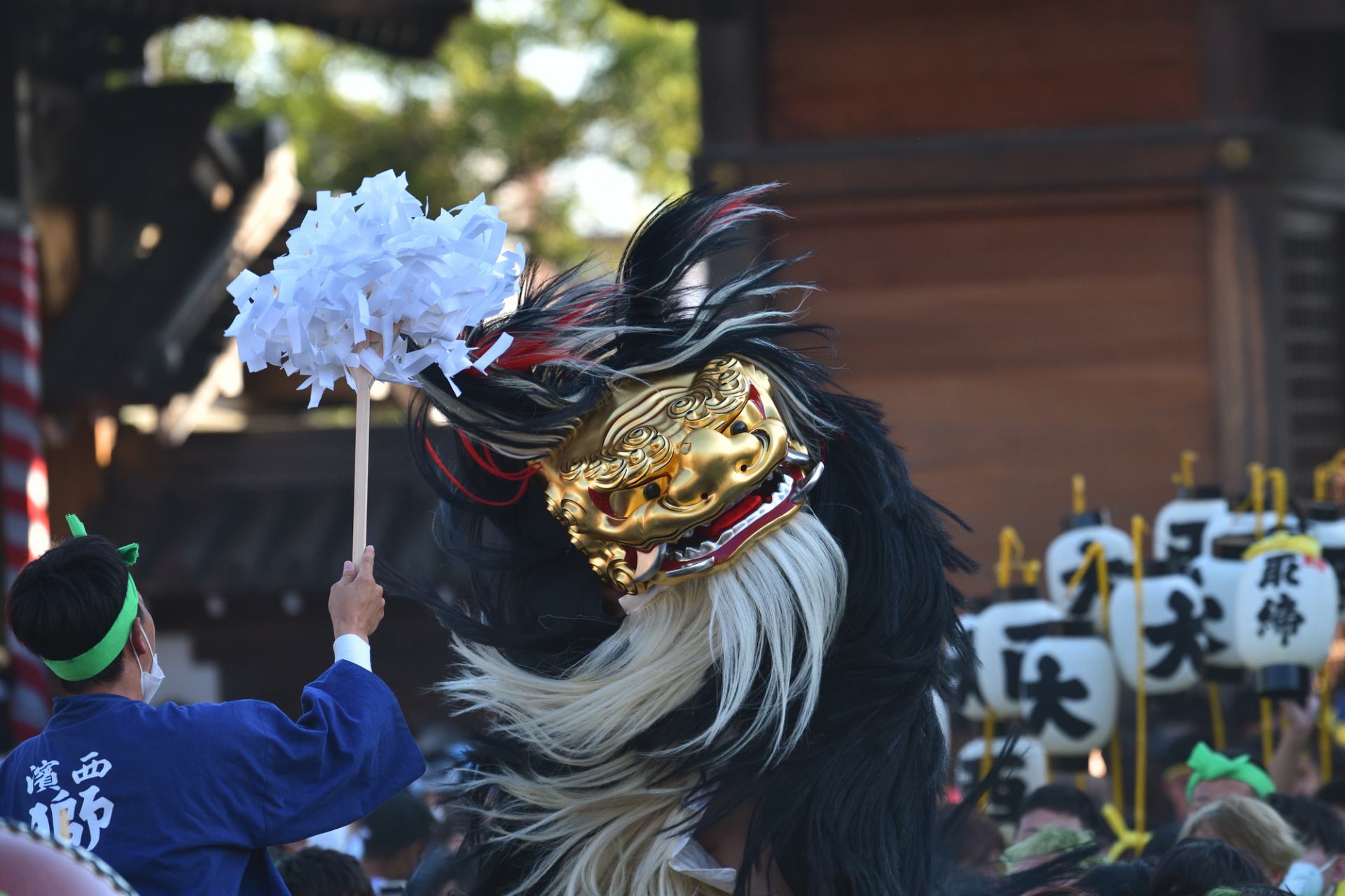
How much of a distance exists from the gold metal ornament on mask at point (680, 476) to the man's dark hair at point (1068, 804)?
1.91 meters

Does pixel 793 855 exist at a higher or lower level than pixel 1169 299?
lower

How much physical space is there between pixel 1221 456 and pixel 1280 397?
1.01ft

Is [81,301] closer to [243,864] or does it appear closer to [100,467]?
[100,467]

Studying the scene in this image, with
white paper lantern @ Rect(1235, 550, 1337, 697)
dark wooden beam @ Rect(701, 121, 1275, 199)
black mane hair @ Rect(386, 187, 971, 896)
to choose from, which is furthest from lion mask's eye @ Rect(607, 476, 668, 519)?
dark wooden beam @ Rect(701, 121, 1275, 199)

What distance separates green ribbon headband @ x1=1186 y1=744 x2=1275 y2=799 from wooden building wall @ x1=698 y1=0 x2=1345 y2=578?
1852 mm

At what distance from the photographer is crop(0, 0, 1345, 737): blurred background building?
5.84 m

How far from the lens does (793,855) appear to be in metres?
2.38

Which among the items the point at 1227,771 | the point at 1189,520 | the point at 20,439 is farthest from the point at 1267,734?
the point at 20,439

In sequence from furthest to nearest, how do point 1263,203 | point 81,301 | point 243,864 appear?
1. point 81,301
2. point 1263,203
3. point 243,864

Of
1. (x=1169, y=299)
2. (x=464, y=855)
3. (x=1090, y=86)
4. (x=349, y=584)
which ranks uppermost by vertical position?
(x=1090, y=86)

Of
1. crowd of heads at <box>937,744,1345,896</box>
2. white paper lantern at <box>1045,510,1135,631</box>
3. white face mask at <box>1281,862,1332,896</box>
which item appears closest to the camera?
crowd of heads at <box>937,744,1345,896</box>

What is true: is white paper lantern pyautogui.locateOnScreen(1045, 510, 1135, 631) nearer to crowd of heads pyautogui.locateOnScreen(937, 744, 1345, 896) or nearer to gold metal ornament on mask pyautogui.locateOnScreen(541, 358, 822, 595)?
crowd of heads pyautogui.locateOnScreen(937, 744, 1345, 896)

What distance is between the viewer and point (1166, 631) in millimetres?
4434

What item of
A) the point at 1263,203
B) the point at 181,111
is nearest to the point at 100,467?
the point at 181,111
